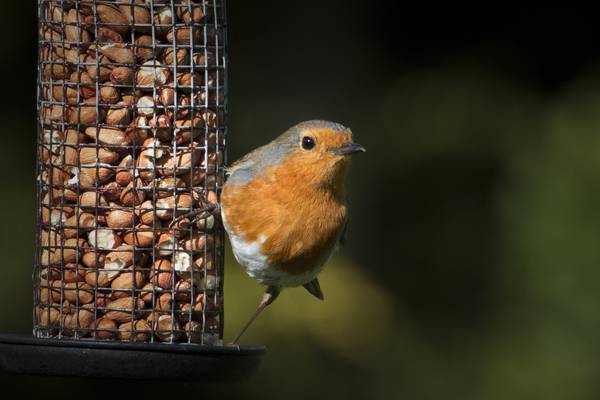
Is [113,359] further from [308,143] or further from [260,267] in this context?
[308,143]

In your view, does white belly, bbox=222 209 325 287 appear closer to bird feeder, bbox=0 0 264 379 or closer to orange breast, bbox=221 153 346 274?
orange breast, bbox=221 153 346 274

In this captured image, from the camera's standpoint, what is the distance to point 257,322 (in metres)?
6.20

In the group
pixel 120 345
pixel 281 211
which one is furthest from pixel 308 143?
pixel 120 345

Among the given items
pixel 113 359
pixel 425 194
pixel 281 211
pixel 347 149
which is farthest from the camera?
pixel 425 194

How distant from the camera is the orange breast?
13.7 ft

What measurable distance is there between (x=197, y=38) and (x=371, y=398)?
3.71 metres

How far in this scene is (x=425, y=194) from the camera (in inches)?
313

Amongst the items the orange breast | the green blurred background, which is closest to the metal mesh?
the orange breast

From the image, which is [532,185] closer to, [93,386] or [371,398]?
[371,398]

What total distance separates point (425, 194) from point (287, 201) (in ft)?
12.7

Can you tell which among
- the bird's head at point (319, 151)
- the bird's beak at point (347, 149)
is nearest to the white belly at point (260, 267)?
the bird's head at point (319, 151)

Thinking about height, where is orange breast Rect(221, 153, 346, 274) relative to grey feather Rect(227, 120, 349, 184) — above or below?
below

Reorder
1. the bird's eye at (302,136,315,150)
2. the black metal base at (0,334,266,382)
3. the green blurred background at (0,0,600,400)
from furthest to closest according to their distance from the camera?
the green blurred background at (0,0,600,400) → the bird's eye at (302,136,315,150) → the black metal base at (0,334,266,382)

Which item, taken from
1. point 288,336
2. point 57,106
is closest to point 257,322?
point 288,336
